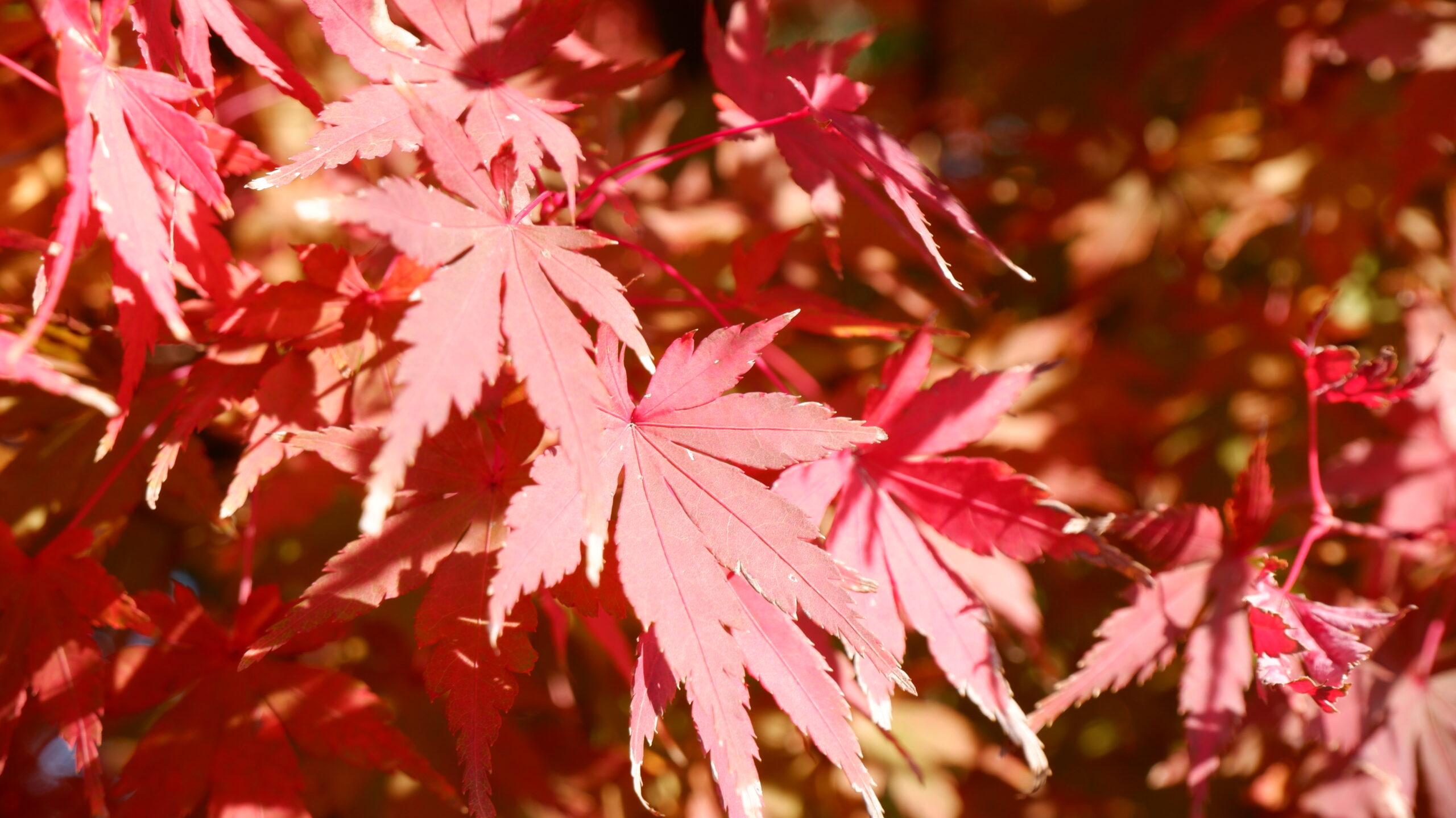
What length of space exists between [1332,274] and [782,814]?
1.17m

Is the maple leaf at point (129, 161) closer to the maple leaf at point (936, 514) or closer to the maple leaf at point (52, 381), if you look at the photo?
the maple leaf at point (52, 381)

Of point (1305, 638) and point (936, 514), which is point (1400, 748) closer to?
point (1305, 638)

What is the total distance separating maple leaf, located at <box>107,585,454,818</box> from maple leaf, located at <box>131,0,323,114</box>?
46cm

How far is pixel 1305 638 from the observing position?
0.68 meters

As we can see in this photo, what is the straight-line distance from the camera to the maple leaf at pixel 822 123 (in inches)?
27.2

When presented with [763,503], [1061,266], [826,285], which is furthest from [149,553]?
[1061,266]

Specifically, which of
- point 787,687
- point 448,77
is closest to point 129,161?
point 448,77

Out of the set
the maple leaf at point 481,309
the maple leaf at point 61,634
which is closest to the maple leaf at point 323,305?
the maple leaf at point 481,309

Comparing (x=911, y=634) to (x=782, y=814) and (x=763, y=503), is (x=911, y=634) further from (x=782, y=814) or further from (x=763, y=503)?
(x=763, y=503)

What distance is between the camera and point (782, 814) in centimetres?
117

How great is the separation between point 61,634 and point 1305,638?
3.36 feet

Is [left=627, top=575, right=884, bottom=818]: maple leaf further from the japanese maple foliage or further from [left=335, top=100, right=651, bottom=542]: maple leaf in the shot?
[left=335, top=100, right=651, bottom=542]: maple leaf

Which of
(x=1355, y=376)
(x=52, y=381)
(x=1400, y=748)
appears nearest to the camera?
(x=52, y=381)

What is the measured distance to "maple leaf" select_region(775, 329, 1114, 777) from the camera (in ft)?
2.39
